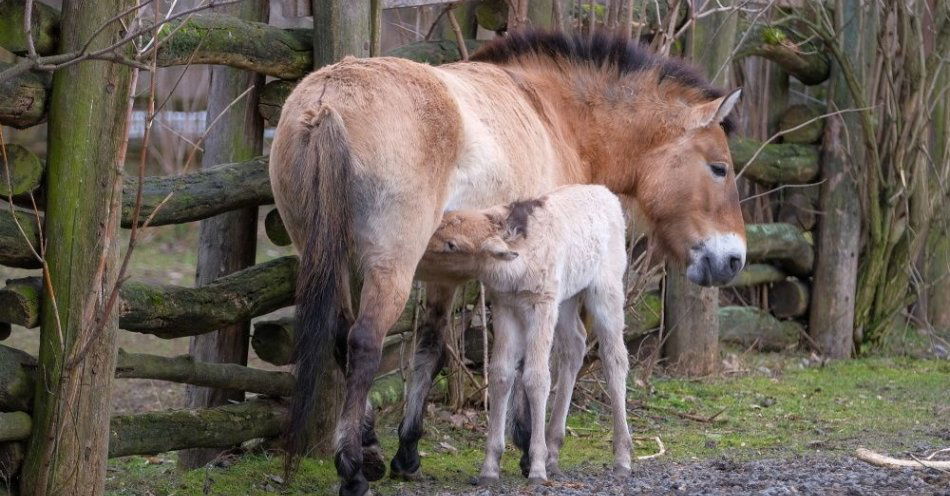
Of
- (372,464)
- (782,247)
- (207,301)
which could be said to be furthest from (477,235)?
(782,247)

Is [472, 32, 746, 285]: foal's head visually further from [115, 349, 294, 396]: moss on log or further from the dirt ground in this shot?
[115, 349, 294, 396]: moss on log

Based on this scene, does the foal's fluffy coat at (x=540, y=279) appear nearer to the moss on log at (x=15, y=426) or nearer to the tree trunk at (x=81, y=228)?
the tree trunk at (x=81, y=228)

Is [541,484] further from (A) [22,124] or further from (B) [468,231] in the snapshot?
(A) [22,124]

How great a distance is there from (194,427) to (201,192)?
102 cm

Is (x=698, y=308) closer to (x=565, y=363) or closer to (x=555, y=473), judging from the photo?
(x=565, y=363)

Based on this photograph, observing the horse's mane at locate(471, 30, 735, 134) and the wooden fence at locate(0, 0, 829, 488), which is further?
the horse's mane at locate(471, 30, 735, 134)

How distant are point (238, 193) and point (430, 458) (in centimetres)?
158

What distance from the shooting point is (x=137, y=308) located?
451 centimetres

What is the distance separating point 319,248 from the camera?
4.04 m

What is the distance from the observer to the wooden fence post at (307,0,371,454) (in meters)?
5.14

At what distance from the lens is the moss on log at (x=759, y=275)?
869 cm

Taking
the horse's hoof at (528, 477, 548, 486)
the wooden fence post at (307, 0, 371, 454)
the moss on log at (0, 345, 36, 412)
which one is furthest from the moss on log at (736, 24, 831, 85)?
the moss on log at (0, 345, 36, 412)

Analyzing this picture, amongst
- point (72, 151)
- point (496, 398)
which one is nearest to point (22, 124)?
point (72, 151)

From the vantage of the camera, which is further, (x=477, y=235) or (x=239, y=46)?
(x=239, y=46)
